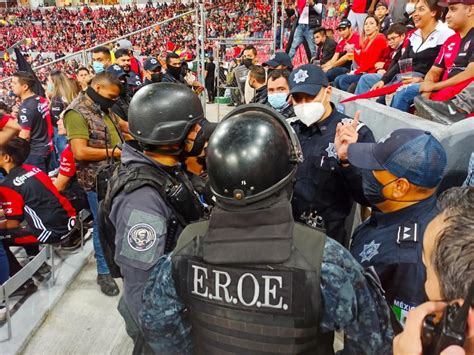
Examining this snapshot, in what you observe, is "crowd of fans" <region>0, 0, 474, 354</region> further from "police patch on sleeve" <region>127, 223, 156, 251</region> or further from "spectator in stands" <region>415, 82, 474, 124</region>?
"police patch on sleeve" <region>127, 223, 156, 251</region>

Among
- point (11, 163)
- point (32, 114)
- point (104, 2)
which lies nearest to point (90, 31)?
point (104, 2)

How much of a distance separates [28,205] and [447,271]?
314cm

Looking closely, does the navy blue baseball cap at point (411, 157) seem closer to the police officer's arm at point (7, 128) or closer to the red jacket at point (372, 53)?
the police officer's arm at point (7, 128)

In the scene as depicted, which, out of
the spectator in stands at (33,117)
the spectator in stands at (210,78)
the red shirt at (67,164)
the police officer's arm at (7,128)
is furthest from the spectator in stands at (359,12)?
the police officer's arm at (7,128)

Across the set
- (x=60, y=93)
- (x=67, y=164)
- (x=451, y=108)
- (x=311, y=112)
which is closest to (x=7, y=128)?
(x=67, y=164)

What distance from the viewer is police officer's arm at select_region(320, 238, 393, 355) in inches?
43.1

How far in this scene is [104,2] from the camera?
34.7 metres

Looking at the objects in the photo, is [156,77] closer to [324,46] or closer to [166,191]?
[324,46]

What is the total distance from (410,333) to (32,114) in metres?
4.98

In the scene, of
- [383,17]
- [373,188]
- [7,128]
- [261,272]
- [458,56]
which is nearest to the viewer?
[261,272]

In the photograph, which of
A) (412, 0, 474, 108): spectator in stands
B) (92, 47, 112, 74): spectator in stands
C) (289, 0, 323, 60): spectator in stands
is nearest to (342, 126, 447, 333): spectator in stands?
(412, 0, 474, 108): spectator in stands

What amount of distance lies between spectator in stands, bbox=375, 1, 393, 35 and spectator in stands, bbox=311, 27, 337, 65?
86 cm

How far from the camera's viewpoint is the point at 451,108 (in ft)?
8.29

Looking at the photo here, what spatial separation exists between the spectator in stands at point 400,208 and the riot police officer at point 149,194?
800 mm
